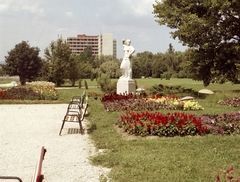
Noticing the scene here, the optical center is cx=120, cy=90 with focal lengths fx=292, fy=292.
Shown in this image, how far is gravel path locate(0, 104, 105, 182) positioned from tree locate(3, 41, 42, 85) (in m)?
28.9

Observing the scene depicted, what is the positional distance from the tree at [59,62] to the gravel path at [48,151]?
84.6 feet

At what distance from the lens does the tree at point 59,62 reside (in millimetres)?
36312

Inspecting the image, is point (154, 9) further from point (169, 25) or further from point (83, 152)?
point (83, 152)

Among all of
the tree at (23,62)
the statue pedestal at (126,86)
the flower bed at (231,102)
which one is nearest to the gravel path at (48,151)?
the statue pedestal at (126,86)

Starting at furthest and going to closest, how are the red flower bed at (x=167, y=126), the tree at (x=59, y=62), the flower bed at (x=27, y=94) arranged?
the tree at (x=59, y=62)
the flower bed at (x=27, y=94)
the red flower bed at (x=167, y=126)

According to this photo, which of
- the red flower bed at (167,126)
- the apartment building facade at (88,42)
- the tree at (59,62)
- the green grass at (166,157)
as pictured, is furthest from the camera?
the apartment building facade at (88,42)

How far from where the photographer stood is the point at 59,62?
120 ft

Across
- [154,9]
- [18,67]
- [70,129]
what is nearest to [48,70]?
[18,67]

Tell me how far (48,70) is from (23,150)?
31.6 m

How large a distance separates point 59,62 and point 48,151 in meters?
31.0

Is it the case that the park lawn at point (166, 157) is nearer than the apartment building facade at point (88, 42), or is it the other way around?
the park lawn at point (166, 157)

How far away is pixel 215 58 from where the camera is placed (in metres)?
18.1

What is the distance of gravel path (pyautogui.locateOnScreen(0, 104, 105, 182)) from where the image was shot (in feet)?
16.5

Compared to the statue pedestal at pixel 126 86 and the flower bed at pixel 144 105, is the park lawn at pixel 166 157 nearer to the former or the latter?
the flower bed at pixel 144 105
